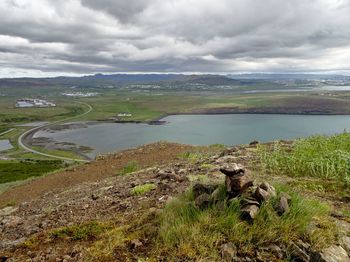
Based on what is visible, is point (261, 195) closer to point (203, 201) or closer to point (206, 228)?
point (203, 201)

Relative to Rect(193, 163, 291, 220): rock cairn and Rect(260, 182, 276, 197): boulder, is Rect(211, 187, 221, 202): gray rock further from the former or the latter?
Rect(260, 182, 276, 197): boulder

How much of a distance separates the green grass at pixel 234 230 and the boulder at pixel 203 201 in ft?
0.42

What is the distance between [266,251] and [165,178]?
5.46 m

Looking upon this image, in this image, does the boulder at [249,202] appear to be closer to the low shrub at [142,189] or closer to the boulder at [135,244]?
the boulder at [135,244]

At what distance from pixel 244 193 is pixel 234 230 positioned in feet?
2.62

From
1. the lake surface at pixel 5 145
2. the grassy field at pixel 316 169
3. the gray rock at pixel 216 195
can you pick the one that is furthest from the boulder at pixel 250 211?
the lake surface at pixel 5 145

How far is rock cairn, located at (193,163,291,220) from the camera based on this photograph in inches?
222

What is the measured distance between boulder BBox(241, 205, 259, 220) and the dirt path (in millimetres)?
12604

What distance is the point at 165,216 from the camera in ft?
19.8

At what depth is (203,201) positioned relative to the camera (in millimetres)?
6027

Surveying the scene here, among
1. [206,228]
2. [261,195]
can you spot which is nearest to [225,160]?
[261,195]

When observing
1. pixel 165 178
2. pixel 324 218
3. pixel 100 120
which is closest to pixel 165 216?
pixel 324 218

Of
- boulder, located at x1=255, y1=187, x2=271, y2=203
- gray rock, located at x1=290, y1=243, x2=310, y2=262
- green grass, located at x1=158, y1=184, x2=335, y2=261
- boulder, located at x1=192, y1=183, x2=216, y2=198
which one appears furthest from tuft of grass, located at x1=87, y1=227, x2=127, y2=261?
gray rock, located at x1=290, y1=243, x2=310, y2=262

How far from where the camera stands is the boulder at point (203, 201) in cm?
597
